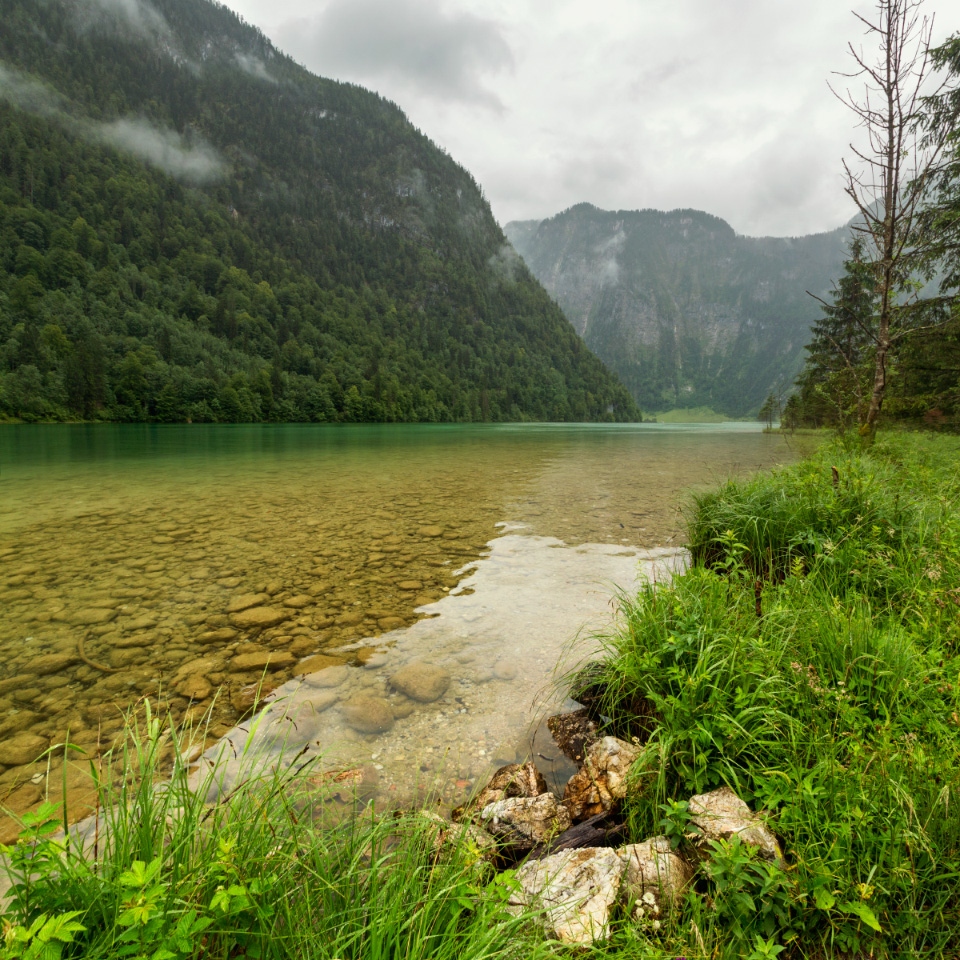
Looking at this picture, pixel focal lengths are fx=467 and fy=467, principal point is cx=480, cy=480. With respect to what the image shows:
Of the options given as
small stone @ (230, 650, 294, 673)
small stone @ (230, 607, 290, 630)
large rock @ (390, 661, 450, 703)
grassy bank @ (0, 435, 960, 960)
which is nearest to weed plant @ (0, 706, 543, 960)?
grassy bank @ (0, 435, 960, 960)

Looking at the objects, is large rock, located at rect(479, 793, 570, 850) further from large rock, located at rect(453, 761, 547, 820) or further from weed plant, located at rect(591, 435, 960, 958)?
weed plant, located at rect(591, 435, 960, 958)

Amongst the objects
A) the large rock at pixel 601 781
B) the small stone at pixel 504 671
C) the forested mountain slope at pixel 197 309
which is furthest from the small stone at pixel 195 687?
the forested mountain slope at pixel 197 309

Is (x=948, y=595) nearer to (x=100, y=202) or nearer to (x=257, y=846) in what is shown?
(x=257, y=846)

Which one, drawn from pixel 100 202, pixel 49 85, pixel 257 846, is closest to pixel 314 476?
pixel 257 846

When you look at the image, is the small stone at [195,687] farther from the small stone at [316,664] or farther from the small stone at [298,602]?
the small stone at [298,602]

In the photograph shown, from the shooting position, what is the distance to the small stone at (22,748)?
335cm

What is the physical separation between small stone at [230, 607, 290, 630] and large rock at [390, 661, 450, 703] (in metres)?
2.03

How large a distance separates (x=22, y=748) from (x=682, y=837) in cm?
454

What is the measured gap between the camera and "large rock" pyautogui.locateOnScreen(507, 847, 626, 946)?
1751 mm

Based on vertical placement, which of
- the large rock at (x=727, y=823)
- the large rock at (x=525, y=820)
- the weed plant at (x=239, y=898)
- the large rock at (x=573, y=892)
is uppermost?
the weed plant at (x=239, y=898)

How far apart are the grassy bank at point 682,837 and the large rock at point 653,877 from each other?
0.19ft


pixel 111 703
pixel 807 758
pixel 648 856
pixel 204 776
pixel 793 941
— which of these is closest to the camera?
pixel 793 941

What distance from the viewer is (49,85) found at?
180m

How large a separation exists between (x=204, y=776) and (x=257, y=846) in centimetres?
169
